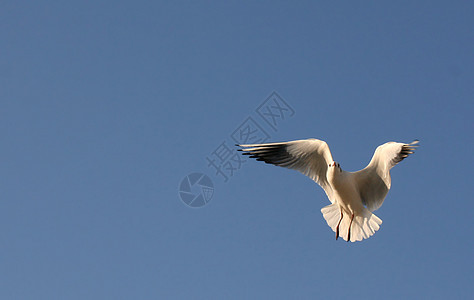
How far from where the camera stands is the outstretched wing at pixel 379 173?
33.1 ft

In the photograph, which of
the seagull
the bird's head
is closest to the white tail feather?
the seagull

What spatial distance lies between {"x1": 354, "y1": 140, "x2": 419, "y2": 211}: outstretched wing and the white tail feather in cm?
19

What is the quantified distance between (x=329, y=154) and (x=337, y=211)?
1104 millimetres

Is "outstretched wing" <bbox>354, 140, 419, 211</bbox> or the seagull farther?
the seagull

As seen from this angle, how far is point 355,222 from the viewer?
1113 centimetres

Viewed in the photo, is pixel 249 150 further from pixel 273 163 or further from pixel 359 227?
pixel 359 227

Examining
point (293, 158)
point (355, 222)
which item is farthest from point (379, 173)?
point (293, 158)

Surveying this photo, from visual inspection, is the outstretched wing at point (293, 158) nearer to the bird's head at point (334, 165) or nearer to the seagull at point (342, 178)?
the seagull at point (342, 178)

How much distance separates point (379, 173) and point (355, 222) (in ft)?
3.46

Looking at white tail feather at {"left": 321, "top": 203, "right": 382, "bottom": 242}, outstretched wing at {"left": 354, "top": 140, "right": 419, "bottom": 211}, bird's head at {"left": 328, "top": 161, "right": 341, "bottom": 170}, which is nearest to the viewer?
outstretched wing at {"left": 354, "top": 140, "right": 419, "bottom": 211}

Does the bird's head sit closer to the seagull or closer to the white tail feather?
the seagull

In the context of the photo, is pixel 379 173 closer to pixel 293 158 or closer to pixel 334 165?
pixel 334 165

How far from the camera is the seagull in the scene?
10547mm

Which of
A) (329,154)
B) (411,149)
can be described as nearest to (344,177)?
(329,154)
